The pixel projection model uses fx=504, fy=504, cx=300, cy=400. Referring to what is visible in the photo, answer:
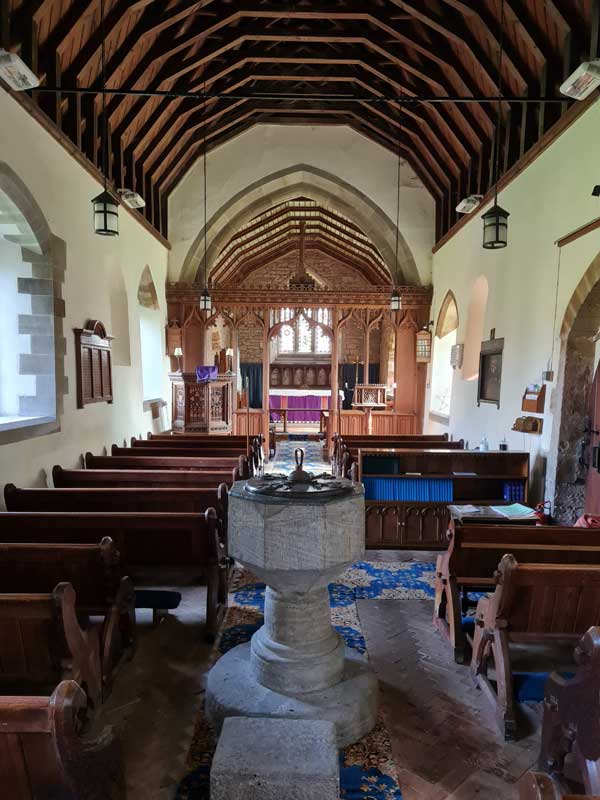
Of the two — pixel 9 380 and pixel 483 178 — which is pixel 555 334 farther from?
pixel 9 380

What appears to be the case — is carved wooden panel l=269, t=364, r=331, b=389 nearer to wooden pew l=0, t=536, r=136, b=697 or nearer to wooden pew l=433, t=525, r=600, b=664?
wooden pew l=433, t=525, r=600, b=664

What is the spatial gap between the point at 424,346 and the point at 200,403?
4527 millimetres

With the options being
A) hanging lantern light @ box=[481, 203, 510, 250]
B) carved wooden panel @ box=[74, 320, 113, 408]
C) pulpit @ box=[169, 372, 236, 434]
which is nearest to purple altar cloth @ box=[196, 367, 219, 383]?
pulpit @ box=[169, 372, 236, 434]

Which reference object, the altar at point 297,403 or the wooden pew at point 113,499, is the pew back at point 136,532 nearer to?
the wooden pew at point 113,499

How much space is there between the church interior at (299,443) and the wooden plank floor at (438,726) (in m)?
0.02

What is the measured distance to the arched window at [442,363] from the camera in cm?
951

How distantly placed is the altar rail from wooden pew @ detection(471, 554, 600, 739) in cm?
759

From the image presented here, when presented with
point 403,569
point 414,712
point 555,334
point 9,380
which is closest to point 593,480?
point 555,334

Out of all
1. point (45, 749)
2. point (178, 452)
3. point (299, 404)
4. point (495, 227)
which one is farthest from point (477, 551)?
point (299, 404)

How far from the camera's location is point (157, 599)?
3.34 m

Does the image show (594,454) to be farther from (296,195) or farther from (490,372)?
(296,195)

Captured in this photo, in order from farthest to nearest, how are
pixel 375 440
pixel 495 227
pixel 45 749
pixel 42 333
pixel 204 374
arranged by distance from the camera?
pixel 204 374 < pixel 375 440 < pixel 42 333 < pixel 495 227 < pixel 45 749

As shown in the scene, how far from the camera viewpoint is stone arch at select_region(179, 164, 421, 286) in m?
9.92

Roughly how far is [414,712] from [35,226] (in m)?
5.06
